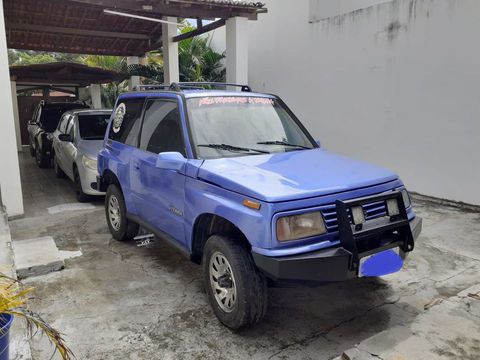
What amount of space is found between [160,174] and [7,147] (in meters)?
3.46

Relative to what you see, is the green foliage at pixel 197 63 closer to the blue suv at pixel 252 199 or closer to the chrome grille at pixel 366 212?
the blue suv at pixel 252 199

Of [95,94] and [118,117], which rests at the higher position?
[95,94]

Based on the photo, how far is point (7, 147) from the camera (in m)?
6.21

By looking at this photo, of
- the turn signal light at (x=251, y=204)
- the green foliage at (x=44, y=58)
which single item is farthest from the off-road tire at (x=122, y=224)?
the green foliage at (x=44, y=58)

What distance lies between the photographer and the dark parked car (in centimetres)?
1090

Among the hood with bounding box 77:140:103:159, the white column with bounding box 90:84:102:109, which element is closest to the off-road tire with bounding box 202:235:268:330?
the hood with bounding box 77:140:103:159

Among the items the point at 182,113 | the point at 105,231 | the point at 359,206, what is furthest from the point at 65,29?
the point at 359,206

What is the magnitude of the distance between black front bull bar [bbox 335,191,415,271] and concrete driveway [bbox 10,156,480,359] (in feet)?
2.14

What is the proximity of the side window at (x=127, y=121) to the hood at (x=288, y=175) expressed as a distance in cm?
168

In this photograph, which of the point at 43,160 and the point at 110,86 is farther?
the point at 110,86

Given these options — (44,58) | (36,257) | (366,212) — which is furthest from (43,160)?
(44,58)

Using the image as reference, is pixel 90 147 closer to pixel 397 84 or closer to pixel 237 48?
pixel 237 48

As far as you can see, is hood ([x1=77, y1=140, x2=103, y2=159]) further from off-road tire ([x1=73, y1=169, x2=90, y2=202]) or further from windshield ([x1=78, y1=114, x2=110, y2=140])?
off-road tire ([x1=73, y1=169, x2=90, y2=202])

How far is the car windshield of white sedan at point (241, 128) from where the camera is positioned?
380cm
